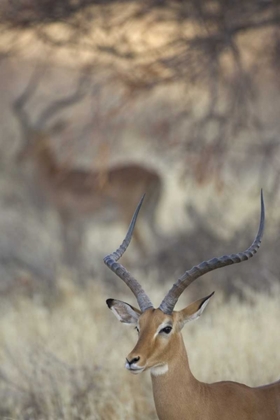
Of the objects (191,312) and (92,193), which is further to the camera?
(92,193)

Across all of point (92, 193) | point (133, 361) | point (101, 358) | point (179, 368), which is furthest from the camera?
point (92, 193)

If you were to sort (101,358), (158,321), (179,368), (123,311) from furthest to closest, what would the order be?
(101,358) < (123,311) < (179,368) < (158,321)

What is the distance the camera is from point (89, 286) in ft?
30.5

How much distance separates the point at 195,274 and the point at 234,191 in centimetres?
885

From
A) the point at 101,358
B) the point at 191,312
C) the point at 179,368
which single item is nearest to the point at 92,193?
the point at 101,358

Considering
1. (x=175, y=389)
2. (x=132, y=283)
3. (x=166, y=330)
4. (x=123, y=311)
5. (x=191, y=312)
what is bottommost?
(x=175, y=389)

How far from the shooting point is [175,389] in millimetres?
4301

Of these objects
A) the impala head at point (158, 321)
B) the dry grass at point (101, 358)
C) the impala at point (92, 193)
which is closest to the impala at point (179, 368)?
the impala head at point (158, 321)

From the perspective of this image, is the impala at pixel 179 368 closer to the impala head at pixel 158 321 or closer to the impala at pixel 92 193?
the impala head at pixel 158 321

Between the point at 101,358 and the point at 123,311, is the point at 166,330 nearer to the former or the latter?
the point at 123,311

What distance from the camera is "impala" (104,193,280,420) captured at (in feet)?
13.7

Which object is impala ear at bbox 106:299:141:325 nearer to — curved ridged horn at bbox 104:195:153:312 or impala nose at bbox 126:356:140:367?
curved ridged horn at bbox 104:195:153:312

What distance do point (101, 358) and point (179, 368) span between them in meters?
2.25

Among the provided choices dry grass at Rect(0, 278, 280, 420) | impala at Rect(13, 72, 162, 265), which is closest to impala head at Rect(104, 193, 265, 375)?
dry grass at Rect(0, 278, 280, 420)
